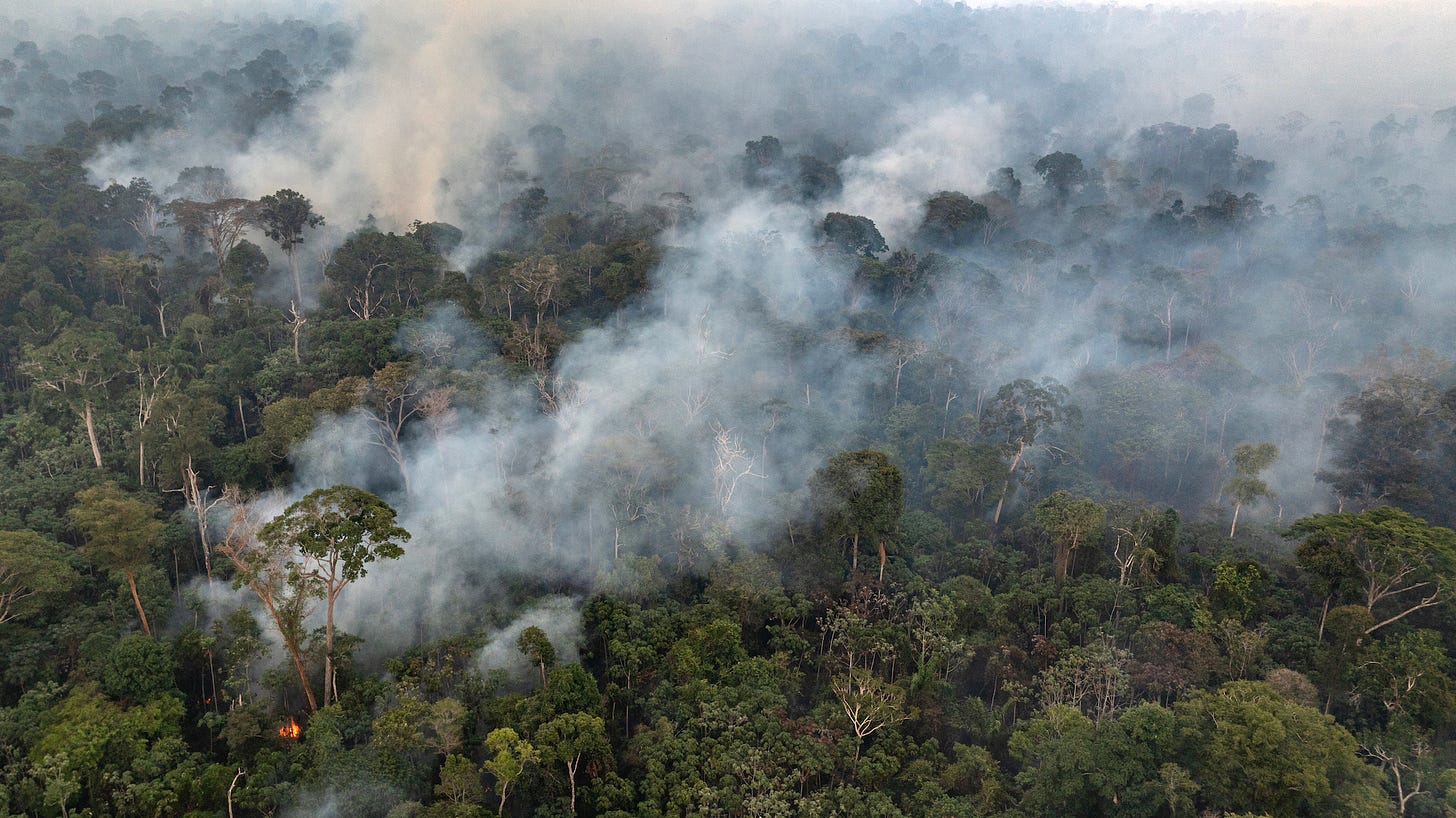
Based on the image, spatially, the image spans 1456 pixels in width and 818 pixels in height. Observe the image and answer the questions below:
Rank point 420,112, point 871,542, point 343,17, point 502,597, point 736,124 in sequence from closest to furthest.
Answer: point 502,597, point 871,542, point 420,112, point 736,124, point 343,17

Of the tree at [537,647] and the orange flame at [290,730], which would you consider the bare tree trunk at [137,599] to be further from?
the tree at [537,647]

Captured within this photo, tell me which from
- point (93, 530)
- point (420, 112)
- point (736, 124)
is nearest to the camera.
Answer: point (93, 530)

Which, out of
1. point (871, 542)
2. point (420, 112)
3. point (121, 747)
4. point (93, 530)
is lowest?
point (871, 542)

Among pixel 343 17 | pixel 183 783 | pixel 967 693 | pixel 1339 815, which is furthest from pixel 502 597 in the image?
pixel 343 17

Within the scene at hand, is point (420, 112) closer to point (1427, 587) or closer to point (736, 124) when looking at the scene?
point (736, 124)

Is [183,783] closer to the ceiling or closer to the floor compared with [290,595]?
closer to the floor

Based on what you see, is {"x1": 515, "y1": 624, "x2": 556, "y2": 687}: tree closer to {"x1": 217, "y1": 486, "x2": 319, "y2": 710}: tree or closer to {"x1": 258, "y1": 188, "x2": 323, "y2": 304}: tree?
{"x1": 217, "y1": 486, "x2": 319, "y2": 710}: tree

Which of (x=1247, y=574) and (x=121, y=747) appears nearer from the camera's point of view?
(x=121, y=747)
